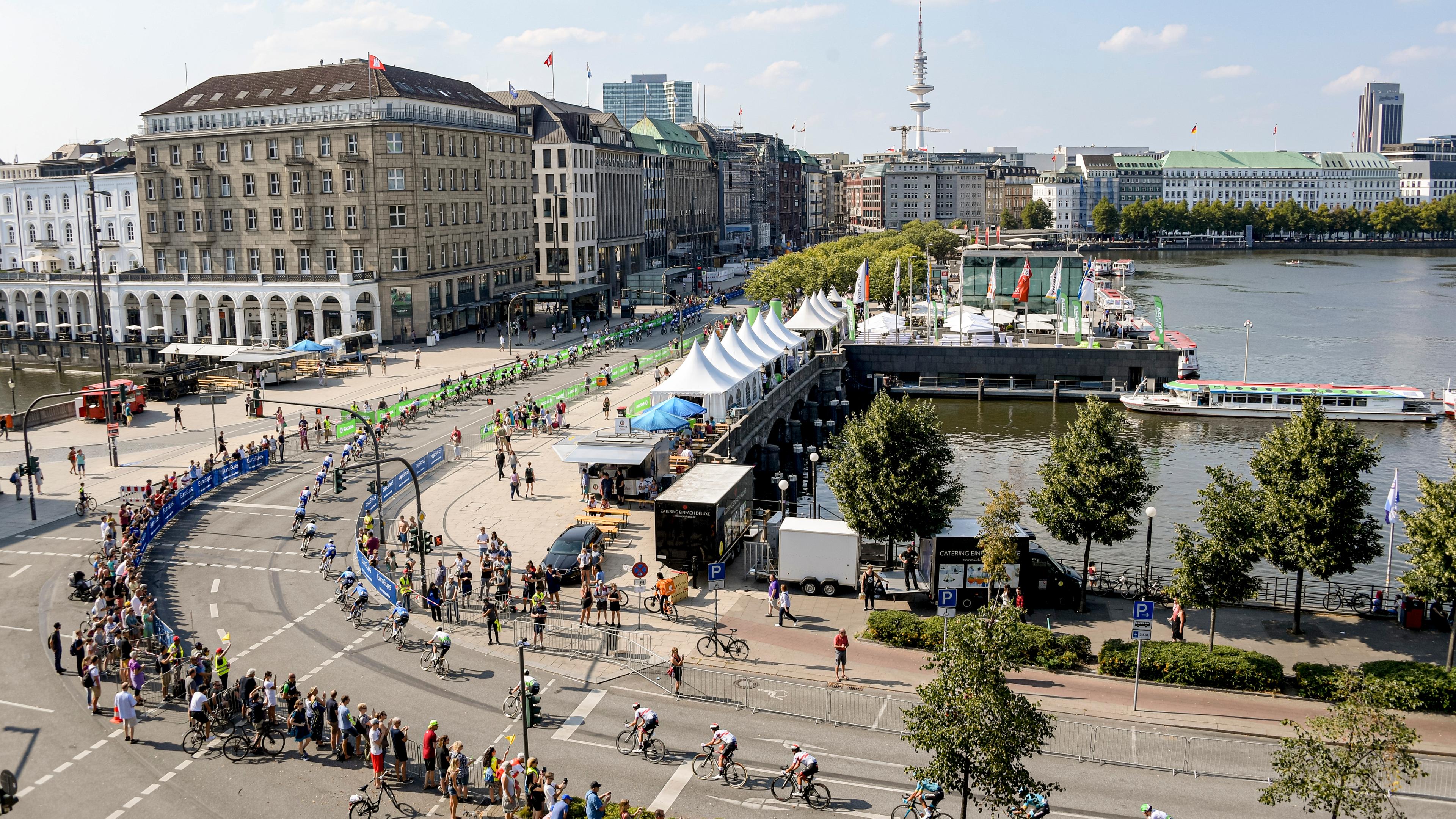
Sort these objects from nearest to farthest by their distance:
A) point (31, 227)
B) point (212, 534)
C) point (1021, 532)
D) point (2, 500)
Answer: point (1021, 532) → point (212, 534) → point (2, 500) → point (31, 227)

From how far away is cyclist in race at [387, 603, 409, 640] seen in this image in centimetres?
3216

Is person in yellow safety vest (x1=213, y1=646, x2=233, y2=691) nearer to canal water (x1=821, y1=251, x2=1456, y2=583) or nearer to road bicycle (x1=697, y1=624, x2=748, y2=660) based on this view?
road bicycle (x1=697, y1=624, x2=748, y2=660)

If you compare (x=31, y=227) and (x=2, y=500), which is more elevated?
(x=31, y=227)

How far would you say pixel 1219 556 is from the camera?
31812mm

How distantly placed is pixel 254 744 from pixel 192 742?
1364mm

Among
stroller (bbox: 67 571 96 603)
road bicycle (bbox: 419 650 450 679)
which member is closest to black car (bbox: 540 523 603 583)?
road bicycle (bbox: 419 650 450 679)

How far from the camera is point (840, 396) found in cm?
8344

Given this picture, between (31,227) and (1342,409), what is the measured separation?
130123mm

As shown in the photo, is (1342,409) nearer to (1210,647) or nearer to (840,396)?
(840,396)

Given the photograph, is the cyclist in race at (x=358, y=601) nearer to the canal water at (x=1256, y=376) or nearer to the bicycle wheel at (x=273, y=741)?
the bicycle wheel at (x=273, y=741)

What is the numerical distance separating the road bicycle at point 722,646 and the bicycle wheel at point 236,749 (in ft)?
38.1

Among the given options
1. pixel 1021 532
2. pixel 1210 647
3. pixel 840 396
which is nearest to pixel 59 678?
pixel 1021 532

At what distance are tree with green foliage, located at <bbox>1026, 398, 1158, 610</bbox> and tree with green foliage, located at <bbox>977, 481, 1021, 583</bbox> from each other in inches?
82.8

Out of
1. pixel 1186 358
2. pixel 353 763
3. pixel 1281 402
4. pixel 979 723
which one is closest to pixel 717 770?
pixel 979 723
